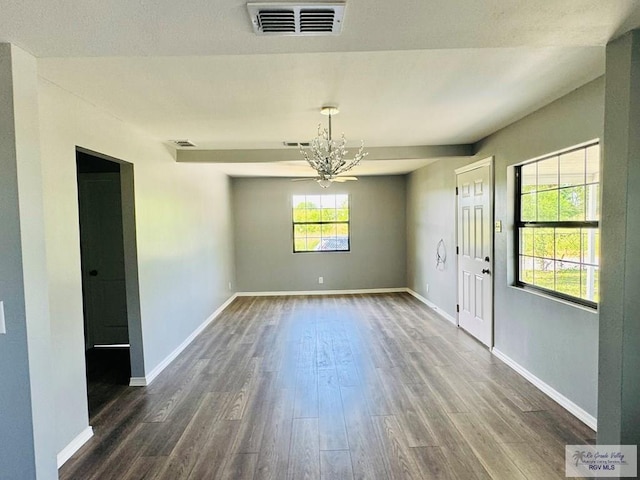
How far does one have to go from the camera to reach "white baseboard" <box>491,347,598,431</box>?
262cm

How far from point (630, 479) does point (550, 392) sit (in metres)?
1.62

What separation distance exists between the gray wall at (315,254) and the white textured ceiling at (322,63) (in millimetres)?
3219

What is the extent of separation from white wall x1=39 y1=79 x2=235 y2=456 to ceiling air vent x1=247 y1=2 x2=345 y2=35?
1.71m

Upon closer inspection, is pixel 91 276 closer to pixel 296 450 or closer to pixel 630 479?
pixel 296 450

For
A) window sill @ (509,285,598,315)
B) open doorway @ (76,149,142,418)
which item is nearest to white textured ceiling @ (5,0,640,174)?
open doorway @ (76,149,142,418)

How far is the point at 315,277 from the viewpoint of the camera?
298 inches

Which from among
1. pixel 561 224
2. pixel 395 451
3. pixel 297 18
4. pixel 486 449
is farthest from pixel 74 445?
pixel 561 224

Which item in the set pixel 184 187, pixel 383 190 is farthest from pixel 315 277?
pixel 184 187

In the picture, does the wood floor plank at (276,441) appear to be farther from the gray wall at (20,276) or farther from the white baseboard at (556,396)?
the white baseboard at (556,396)

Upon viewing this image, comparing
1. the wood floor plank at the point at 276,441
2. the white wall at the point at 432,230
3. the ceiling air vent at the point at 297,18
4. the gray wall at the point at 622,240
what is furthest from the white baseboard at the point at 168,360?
the white wall at the point at 432,230

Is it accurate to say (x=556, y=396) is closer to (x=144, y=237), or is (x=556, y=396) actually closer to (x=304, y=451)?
(x=304, y=451)

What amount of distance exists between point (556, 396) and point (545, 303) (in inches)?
29.7

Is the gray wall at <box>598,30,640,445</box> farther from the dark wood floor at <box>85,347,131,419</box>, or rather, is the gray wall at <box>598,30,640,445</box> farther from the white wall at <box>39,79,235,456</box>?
Result: the dark wood floor at <box>85,347,131,419</box>

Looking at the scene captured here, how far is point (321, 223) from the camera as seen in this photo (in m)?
7.57
